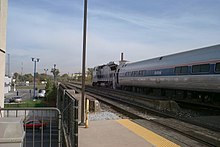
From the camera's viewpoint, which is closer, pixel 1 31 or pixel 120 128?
pixel 1 31

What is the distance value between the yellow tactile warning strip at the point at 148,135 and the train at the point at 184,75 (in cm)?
601

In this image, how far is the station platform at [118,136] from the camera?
7156mm

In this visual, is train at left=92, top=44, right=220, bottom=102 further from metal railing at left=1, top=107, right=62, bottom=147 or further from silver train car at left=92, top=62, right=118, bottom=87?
silver train car at left=92, top=62, right=118, bottom=87

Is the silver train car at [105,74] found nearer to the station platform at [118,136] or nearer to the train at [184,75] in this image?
the train at [184,75]

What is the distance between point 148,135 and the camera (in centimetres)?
831

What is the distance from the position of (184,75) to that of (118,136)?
33.6ft

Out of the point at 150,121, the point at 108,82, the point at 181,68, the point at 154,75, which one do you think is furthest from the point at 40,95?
the point at 150,121

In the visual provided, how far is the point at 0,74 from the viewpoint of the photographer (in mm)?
4512

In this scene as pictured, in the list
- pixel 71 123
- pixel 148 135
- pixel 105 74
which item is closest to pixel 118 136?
pixel 148 135

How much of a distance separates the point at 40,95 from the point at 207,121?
57.2m

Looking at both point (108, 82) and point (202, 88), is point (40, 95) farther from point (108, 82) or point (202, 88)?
point (202, 88)

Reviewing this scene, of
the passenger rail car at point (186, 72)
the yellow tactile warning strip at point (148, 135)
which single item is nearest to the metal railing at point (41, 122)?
the yellow tactile warning strip at point (148, 135)

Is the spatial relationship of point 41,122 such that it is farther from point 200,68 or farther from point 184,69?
point 184,69

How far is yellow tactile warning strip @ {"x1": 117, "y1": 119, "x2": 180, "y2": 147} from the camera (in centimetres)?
717
